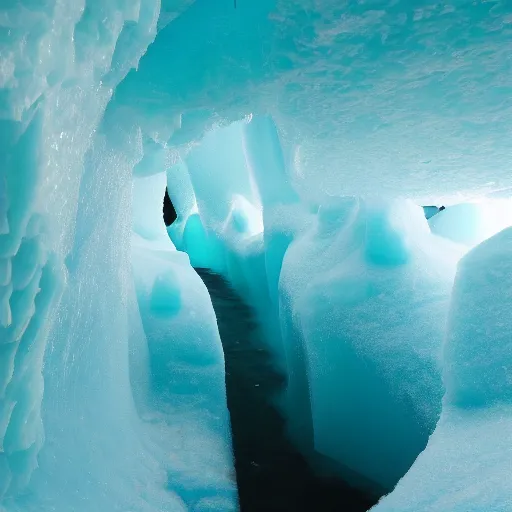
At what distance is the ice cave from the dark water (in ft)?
0.06

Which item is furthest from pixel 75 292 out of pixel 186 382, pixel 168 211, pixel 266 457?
pixel 168 211

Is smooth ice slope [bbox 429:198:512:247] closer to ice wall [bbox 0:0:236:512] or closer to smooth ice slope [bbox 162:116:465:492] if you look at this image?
smooth ice slope [bbox 162:116:465:492]

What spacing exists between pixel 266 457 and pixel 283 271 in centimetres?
188

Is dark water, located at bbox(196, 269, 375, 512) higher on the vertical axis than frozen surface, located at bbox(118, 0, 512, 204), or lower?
lower

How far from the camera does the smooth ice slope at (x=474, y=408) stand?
1.39 metres

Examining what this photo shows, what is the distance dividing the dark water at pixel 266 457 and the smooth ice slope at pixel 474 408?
1.34 m

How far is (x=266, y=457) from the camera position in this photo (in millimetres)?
3473

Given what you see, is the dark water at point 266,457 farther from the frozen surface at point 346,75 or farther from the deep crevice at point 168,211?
the deep crevice at point 168,211

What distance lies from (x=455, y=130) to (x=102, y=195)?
76.6 inches

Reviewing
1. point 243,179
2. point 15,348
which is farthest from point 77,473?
point 243,179

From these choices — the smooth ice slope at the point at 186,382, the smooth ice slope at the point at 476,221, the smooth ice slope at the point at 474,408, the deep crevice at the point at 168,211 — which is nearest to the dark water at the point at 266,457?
the smooth ice slope at the point at 186,382

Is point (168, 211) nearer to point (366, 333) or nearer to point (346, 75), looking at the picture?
point (366, 333)

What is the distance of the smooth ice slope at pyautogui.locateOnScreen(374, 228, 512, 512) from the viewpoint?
1.39m

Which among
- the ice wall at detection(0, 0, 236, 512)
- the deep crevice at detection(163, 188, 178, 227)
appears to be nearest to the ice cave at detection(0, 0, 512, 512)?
the ice wall at detection(0, 0, 236, 512)
